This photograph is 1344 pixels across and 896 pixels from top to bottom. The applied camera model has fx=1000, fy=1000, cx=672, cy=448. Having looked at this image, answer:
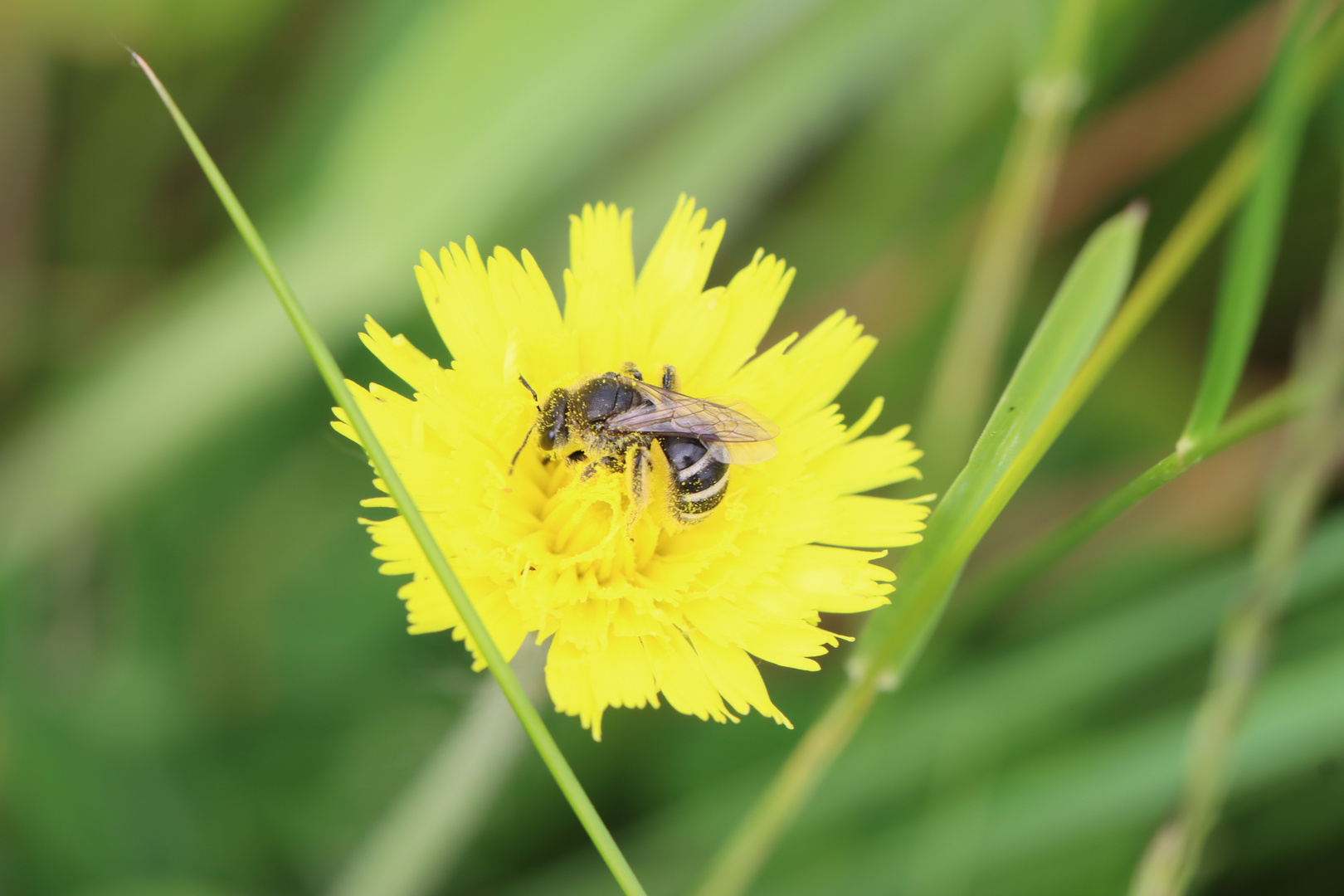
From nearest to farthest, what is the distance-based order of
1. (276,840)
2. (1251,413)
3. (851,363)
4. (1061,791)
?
(1251,413) → (851,363) → (1061,791) → (276,840)

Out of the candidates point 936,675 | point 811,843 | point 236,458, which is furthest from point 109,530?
A: point 936,675

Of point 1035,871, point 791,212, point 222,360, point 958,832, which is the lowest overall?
point 1035,871

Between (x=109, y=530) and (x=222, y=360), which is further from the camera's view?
(x=109, y=530)

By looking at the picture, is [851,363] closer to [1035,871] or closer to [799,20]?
[799,20]

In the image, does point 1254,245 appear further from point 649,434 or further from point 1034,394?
point 649,434

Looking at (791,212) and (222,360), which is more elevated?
(222,360)

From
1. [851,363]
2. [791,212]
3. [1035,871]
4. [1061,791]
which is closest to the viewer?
[851,363]

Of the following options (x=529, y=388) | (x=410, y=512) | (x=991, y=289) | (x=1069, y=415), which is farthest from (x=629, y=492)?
(x=991, y=289)
